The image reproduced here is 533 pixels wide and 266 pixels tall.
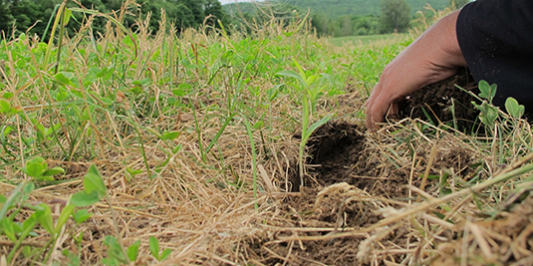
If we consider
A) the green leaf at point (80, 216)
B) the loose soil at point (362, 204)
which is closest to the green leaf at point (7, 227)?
the green leaf at point (80, 216)

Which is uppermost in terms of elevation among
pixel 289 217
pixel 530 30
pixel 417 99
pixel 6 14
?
pixel 6 14

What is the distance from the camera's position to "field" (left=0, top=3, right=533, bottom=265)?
67 cm

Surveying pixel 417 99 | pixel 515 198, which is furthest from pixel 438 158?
pixel 515 198

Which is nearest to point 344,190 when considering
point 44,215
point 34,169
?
point 44,215

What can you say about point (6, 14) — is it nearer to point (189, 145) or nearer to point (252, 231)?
point (189, 145)

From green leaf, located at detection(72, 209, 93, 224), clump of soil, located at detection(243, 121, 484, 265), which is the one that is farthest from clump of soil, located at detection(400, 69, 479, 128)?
green leaf, located at detection(72, 209, 93, 224)

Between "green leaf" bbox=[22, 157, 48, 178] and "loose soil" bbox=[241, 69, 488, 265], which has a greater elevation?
"green leaf" bbox=[22, 157, 48, 178]

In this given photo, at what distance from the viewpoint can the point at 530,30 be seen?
1300 mm

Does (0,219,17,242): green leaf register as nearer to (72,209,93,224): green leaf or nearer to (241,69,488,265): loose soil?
(72,209,93,224): green leaf

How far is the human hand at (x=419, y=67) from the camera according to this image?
1.55 metres

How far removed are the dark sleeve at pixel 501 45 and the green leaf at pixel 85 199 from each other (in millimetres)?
1575

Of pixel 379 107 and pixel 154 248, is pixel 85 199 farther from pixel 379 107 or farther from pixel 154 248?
pixel 379 107

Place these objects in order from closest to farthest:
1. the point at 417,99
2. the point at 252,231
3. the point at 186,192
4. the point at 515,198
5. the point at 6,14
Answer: the point at 515,198 < the point at 252,231 < the point at 186,192 < the point at 417,99 < the point at 6,14

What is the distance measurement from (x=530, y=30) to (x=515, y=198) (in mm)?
1112
